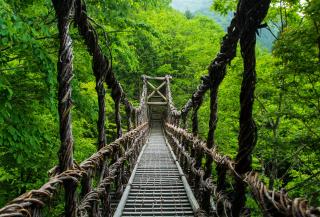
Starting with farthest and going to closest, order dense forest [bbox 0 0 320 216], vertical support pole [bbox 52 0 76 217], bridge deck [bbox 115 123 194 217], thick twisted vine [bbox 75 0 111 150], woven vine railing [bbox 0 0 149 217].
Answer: bridge deck [bbox 115 123 194 217], dense forest [bbox 0 0 320 216], thick twisted vine [bbox 75 0 111 150], vertical support pole [bbox 52 0 76 217], woven vine railing [bbox 0 0 149 217]

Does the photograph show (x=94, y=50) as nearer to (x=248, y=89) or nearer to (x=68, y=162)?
(x=68, y=162)

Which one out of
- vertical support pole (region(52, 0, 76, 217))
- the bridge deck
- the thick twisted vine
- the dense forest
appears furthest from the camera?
the bridge deck

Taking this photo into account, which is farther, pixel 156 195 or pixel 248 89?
pixel 156 195

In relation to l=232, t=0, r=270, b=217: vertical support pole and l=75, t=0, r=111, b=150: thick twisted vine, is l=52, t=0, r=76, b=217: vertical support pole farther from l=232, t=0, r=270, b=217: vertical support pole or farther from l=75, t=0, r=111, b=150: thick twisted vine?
l=232, t=0, r=270, b=217: vertical support pole

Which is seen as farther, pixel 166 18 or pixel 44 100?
pixel 166 18

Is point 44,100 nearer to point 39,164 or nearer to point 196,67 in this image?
point 39,164

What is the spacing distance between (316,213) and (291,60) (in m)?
4.93

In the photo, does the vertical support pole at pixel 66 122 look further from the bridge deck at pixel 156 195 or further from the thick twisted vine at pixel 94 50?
the bridge deck at pixel 156 195

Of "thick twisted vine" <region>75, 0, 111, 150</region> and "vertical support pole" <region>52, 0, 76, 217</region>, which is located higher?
"thick twisted vine" <region>75, 0, 111, 150</region>

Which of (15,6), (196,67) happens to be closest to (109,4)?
(15,6)

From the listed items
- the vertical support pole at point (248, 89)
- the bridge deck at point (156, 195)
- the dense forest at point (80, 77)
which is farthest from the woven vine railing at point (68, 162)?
the bridge deck at point (156, 195)

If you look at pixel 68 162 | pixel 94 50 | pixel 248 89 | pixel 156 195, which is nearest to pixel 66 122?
pixel 68 162

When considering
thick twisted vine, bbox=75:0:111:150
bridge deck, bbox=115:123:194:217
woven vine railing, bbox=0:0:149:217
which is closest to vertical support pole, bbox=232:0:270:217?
woven vine railing, bbox=0:0:149:217

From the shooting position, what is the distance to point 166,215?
408 cm
